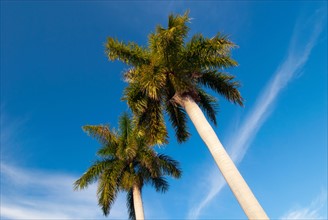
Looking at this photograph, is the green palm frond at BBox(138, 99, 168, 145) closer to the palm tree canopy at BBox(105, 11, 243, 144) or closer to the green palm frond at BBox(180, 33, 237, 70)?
the palm tree canopy at BBox(105, 11, 243, 144)

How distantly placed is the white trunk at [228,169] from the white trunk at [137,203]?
10.4 m

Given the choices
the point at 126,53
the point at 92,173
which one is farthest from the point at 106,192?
the point at 126,53

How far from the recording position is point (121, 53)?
56.6 ft

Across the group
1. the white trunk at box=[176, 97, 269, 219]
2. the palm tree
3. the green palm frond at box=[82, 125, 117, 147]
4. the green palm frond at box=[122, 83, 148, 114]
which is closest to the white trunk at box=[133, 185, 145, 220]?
the palm tree

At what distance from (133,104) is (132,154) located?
6.74m

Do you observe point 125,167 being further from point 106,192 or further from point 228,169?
point 228,169

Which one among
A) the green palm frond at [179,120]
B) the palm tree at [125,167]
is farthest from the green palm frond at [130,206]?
the green palm frond at [179,120]

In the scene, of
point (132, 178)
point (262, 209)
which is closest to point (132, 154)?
point (132, 178)

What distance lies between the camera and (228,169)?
12031mm

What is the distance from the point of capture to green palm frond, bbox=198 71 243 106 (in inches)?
701

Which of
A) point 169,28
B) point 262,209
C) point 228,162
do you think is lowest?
point 262,209

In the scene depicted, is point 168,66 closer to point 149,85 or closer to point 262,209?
point 149,85

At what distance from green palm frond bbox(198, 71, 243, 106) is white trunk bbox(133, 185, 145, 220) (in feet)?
34.8

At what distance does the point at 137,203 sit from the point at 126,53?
38.7 feet
